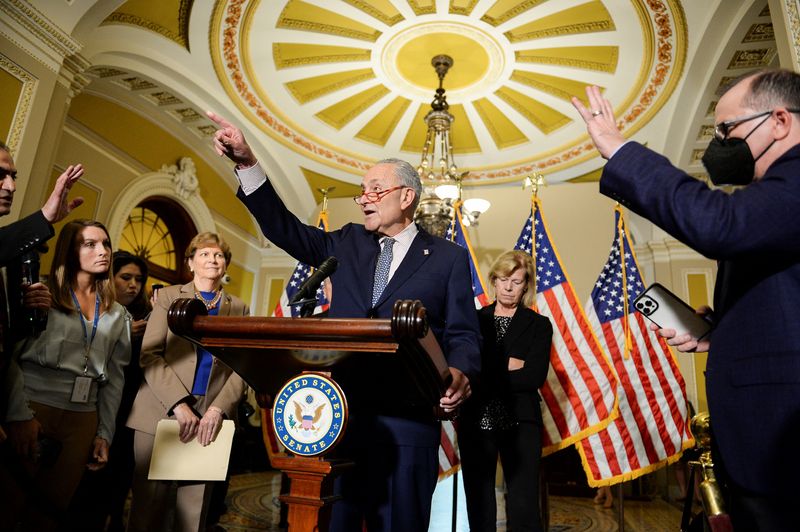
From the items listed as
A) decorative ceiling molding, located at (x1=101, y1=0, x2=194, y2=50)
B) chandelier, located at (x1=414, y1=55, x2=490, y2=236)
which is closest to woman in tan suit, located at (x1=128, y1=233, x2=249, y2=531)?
chandelier, located at (x1=414, y1=55, x2=490, y2=236)

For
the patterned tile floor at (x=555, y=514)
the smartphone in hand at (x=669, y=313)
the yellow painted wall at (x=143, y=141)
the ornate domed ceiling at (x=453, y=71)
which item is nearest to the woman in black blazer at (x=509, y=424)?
the smartphone in hand at (x=669, y=313)

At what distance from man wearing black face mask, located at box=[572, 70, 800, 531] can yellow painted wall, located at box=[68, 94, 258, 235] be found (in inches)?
236

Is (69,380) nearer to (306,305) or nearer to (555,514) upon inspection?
(306,305)

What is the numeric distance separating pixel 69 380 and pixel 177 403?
1.22ft

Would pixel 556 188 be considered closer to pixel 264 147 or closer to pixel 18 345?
pixel 264 147

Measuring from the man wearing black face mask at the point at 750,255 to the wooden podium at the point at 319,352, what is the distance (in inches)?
18.0

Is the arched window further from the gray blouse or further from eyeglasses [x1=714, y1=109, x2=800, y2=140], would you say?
eyeglasses [x1=714, y1=109, x2=800, y2=140]

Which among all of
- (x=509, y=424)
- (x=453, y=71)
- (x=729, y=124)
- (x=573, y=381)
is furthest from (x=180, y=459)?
(x=453, y=71)

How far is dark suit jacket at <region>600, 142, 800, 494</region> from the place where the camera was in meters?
0.84

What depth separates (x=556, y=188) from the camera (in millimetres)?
7098

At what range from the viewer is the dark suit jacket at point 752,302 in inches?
33.0

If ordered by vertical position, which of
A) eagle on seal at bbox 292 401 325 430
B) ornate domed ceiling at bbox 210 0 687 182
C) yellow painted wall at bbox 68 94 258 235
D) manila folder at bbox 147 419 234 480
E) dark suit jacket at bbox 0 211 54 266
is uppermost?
ornate domed ceiling at bbox 210 0 687 182

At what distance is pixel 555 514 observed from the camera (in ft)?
14.0

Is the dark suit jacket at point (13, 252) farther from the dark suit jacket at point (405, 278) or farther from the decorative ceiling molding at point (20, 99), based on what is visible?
the decorative ceiling molding at point (20, 99)
